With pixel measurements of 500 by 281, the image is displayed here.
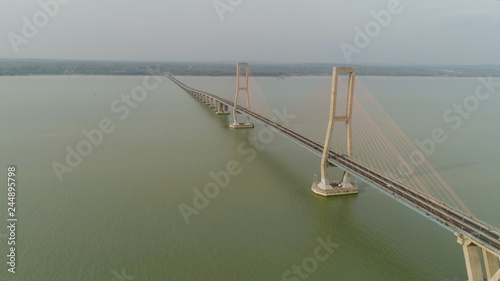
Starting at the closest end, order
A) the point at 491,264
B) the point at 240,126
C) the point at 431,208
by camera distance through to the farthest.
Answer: the point at 491,264 < the point at 431,208 < the point at 240,126

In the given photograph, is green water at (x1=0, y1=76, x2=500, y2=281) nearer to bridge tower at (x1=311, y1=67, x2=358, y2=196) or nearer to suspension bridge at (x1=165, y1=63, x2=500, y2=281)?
bridge tower at (x1=311, y1=67, x2=358, y2=196)

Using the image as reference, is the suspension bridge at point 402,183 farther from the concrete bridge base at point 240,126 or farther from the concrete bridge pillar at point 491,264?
the concrete bridge base at point 240,126

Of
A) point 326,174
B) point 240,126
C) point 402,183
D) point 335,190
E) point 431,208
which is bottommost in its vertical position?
point 431,208

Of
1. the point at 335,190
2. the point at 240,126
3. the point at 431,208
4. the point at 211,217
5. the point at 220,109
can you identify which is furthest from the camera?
the point at 220,109

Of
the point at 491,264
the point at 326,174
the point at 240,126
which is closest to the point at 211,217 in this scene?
the point at 326,174

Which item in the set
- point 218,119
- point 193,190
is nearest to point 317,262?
point 193,190

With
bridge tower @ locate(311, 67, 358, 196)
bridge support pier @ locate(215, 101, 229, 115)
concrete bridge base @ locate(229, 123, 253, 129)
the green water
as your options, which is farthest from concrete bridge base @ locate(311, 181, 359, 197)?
bridge support pier @ locate(215, 101, 229, 115)

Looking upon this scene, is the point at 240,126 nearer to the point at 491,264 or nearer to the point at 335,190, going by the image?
the point at 335,190
